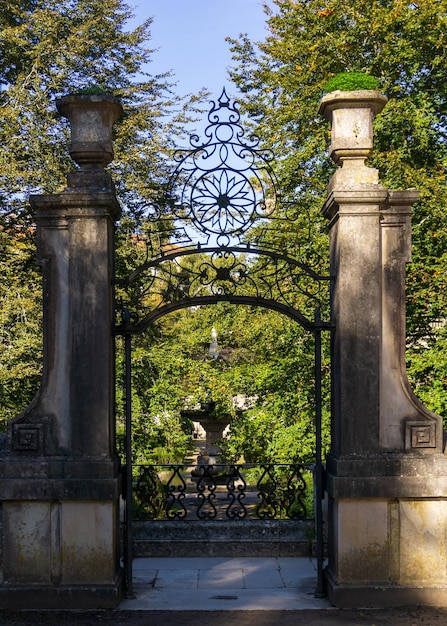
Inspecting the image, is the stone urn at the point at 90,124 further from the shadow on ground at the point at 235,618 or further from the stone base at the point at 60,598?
the shadow on ground at the point at 235,618

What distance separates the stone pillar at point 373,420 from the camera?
7.20 metres

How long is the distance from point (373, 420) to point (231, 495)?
305cm

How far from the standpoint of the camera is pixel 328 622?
6.72m

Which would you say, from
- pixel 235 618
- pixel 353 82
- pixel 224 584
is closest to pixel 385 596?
pixel 235 618

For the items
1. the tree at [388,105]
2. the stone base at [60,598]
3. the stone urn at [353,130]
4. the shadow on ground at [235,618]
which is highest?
the tree at [388,105]

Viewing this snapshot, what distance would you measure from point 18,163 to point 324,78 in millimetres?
6620

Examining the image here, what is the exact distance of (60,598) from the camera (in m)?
7.12

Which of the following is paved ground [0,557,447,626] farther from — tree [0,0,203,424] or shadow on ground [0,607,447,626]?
tree [0,0,203,424]

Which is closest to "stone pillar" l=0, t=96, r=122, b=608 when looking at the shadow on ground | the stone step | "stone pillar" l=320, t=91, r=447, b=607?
the shadow on ground

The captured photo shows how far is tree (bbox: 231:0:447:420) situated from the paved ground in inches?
273

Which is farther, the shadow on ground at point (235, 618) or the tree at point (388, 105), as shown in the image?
the tree at point (388, 105)

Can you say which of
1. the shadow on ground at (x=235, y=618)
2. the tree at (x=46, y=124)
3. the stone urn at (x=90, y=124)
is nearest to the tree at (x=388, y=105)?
the tree at (x=46, y=124)

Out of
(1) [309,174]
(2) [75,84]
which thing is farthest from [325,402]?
(2) [75,84]

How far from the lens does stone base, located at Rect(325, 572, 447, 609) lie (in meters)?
7.12
